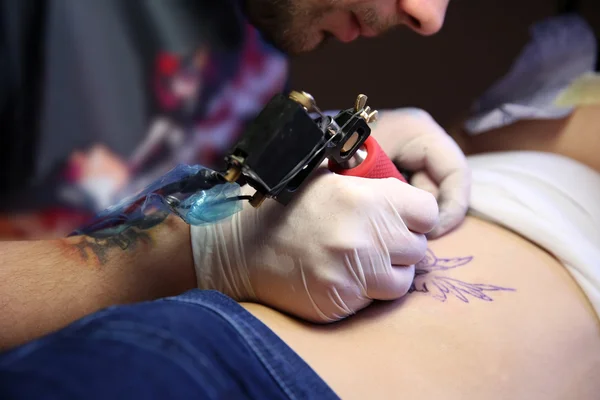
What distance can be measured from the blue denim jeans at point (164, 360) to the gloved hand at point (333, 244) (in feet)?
0.28

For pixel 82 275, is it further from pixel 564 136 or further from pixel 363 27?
pixel 564 136

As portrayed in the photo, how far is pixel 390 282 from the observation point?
2.05 feet

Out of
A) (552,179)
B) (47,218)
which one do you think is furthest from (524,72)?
(47,218)

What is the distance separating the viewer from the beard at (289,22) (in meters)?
0.98

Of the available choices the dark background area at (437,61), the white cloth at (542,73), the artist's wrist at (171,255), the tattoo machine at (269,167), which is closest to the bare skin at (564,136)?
the white cloth at (542,73)

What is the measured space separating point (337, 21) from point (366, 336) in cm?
60

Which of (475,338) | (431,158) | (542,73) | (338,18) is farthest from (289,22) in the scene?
(475,338)

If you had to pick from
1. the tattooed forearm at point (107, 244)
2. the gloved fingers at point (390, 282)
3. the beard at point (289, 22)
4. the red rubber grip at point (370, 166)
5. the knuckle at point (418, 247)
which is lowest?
the gloved fingers at point (390, 282)

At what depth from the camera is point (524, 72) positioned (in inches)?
43.8

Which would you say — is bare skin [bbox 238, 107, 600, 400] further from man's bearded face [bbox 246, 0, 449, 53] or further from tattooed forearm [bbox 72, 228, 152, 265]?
man's bearded face [bbox 246, 0, 449, 53]

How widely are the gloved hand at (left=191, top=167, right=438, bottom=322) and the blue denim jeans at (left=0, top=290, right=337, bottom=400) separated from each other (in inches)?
3.3

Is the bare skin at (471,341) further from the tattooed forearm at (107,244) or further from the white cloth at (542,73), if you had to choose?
the white cloth at (542,73)

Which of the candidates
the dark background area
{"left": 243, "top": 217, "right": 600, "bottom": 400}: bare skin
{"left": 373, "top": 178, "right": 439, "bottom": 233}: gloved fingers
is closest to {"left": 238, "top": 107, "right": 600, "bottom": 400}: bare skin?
{"left": 243, "top": 217, "right": 600, "bottom": 400}: bare skin

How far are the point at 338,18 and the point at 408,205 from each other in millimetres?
476
